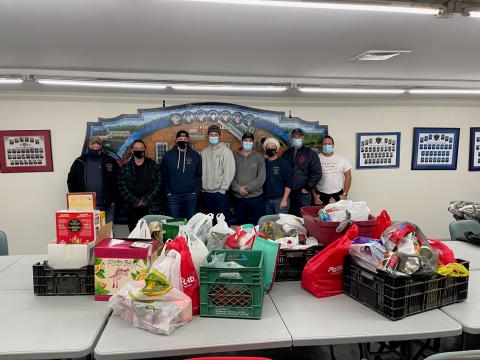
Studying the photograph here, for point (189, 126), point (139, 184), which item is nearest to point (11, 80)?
point (139, 184)

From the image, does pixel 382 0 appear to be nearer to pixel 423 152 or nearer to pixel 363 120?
pixel 363 120

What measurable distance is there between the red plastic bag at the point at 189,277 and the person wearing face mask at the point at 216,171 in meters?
3.20

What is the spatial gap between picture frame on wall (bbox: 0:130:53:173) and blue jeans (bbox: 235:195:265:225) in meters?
2.78

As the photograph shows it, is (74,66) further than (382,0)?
Yes

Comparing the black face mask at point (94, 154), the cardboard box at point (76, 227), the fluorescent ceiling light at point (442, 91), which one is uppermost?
the fluorescent ceiling light at point (442, 91)

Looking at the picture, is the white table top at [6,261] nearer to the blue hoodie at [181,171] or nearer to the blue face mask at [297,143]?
the blue hoodie at [181,171]

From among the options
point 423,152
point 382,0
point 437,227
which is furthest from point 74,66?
point 437,227

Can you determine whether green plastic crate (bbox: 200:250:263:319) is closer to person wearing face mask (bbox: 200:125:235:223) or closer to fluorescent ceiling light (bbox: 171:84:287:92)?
fluorescent ceiling light (bbox: 171:84:287:92)

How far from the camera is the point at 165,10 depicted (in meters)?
2.25

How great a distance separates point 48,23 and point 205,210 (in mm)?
3304

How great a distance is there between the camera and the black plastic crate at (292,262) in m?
2.24

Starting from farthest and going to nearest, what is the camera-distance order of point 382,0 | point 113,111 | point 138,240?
1. point 113,111
2. point 138,240
3. point 382,0

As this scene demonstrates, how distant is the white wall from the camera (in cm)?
504

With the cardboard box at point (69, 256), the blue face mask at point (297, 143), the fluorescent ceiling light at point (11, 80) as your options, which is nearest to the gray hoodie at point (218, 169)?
the blue face mask at point (297, 143)
